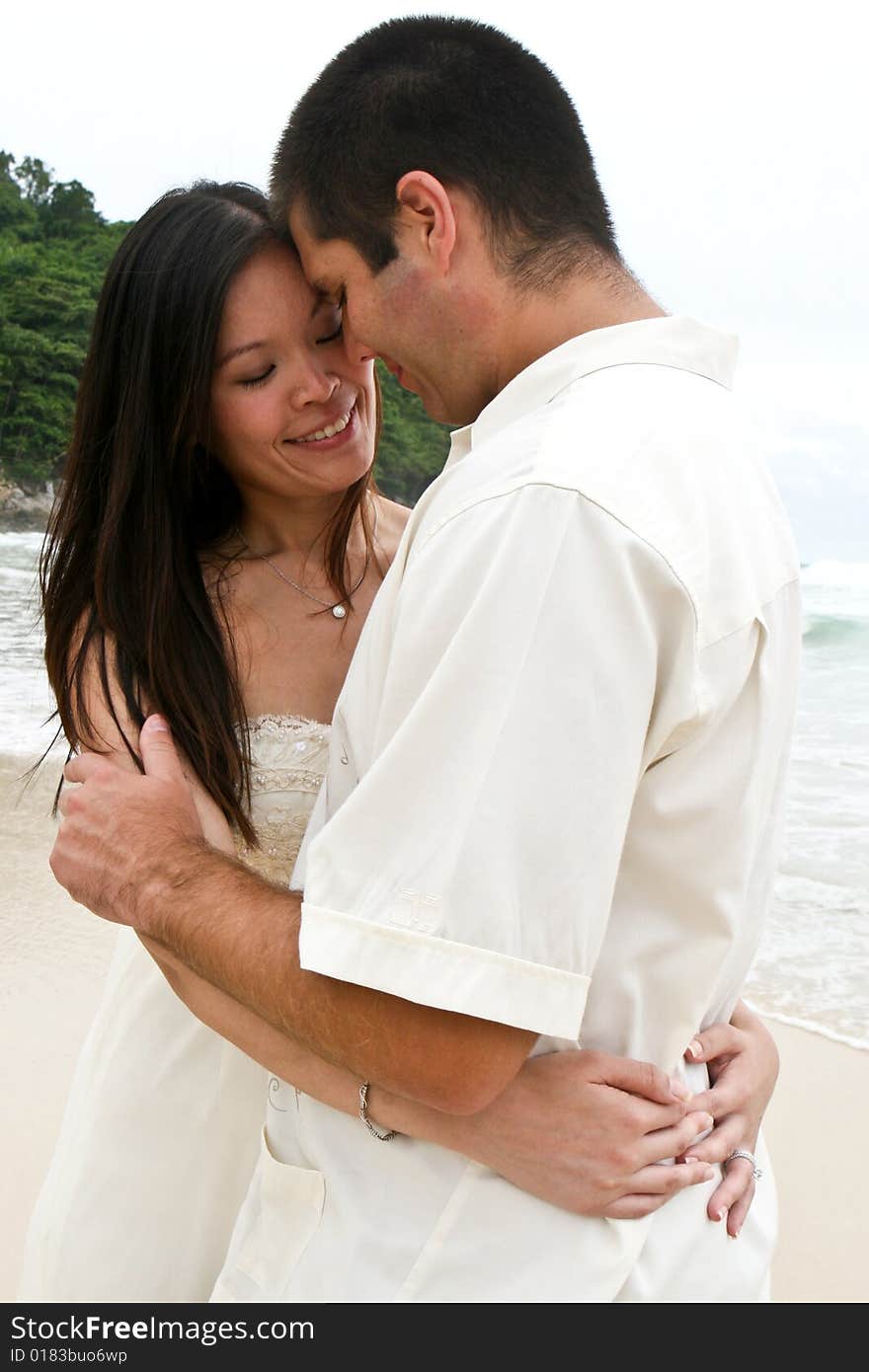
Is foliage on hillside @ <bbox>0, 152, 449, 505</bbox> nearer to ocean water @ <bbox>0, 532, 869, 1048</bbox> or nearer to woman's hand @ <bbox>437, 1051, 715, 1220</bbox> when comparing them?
ocean water @ <bbox>0, 532, 869, 1048</bbox>

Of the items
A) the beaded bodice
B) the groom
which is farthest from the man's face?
the beaded bodice

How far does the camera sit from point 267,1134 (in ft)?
5.49

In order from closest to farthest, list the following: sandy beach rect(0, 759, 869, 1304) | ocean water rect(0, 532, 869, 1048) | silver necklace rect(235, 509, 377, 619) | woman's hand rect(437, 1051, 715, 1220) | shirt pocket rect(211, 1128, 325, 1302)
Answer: woman's hand rect(437, 1051, 715, 1220) → shirt pocket rect(211, 1128, 325, 1302) → silver necklace rect(235, 509, 377, 619) → sandy beach rect(0, 759, 869, 1304) → ocean water rect(0, 532, 869, 1048)

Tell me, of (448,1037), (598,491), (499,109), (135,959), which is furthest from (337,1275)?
(499,109)

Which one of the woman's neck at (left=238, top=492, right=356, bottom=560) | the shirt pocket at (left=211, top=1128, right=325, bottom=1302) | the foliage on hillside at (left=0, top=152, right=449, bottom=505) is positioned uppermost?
the woman's neck at (left=238, top=492, right=356, bottom=560)

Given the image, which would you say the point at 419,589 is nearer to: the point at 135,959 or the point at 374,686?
the point at 374,686

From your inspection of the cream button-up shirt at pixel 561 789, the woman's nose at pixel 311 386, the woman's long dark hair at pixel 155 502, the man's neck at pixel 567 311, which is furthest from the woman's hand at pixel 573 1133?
the woman's nose at pixel 311 386

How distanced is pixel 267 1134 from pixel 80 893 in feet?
1.24

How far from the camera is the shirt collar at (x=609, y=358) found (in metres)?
1.41

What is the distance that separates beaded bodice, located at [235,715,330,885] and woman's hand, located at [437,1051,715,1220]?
3.10 feet

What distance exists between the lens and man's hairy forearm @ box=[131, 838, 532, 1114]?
1.22 m

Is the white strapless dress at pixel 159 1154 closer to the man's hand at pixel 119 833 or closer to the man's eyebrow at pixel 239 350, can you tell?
the man's hand at pixel 119 833

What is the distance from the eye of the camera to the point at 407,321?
164 centimetres

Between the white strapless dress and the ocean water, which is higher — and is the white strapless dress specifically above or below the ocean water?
above
